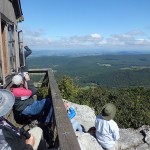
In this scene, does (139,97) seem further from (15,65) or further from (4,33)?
(4,33)

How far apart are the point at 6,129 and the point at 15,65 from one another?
734 cm

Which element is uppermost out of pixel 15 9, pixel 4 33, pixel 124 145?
pixel 15 9

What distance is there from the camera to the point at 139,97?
38.9 ft

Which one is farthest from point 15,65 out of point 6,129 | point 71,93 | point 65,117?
point 6,129

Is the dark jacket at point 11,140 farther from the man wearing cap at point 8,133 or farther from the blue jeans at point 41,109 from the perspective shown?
the blue jeans at point 41,109

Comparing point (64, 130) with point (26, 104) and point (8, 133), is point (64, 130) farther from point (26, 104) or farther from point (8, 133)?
point (26, 104)

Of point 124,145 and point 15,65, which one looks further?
point 15,65

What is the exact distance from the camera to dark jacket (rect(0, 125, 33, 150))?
3102 mm

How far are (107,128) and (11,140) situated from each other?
2859mm

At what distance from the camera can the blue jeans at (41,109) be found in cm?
564

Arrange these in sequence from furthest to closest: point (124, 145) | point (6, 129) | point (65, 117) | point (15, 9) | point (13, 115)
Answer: point (15, 9) → point (124, 145) → point (13, 115) → point (65, 117) → point (6, 129)

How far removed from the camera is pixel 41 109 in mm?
A: 5664

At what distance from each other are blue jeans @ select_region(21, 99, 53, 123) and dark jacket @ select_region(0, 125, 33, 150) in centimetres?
223

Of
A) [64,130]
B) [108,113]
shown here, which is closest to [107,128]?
[108,113]
